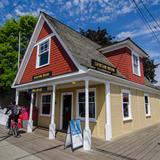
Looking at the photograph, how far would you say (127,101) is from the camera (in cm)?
1148

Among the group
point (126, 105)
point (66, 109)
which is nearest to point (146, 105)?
point (126, 105)

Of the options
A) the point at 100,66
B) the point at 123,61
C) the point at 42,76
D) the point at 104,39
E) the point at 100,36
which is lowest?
the point at 42,76

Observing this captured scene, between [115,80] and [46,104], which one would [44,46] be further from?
[115,80]

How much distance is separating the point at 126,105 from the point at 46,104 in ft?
19.4

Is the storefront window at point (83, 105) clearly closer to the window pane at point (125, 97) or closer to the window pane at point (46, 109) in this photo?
the window pane at point (125, 97)

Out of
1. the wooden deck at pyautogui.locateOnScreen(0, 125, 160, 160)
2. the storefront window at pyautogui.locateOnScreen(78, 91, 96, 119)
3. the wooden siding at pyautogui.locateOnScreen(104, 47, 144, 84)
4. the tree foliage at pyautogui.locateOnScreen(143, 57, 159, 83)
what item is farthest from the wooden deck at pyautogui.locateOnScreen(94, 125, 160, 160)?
the tree foliage at pyautogui.locateOnScreen(143, 57, 159, 83)

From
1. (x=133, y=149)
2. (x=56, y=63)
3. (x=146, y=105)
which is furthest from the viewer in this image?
(x=146, y=105)

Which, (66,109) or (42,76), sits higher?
(42,76)

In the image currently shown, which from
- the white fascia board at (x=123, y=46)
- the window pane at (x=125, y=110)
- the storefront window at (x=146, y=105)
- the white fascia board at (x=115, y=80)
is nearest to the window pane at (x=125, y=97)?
the window pane at (x=125, y=110)

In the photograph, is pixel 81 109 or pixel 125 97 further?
pixel 125 97

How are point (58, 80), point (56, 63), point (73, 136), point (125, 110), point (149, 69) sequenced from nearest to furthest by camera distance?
point (73, 136)
point (58, 80)
point (56, 63)
point (125, 110)
point (149, 69)

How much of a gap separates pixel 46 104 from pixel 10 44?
44.3 ft

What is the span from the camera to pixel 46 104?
13594 mm

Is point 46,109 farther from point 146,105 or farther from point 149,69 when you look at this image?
Result: point 149,69
